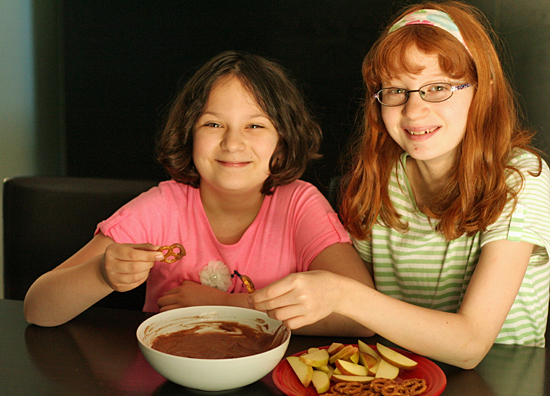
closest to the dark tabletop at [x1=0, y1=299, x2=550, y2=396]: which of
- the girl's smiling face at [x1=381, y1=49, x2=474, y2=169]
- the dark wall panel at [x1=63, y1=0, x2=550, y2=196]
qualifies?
the girl's smiling face at [x1=381, y1=49, x2=474, y2=169]

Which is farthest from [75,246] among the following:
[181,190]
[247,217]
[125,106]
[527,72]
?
[527,72]

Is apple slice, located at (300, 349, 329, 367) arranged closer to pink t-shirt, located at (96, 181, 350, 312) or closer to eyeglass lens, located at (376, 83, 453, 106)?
pink t-shirt, located at (96, 181, 350, 312)

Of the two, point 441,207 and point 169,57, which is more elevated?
point 169,57

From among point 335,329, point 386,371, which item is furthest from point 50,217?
point 386,371

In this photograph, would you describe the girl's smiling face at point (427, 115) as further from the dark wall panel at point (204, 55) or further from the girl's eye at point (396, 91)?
the dark wall panel at point (204, 55)

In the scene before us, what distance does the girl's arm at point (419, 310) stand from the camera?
0.87 meters

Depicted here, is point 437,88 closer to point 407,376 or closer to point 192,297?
point 407,376

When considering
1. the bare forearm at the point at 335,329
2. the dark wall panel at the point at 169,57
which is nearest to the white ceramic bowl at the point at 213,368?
the bare forearm at the point at 335,329

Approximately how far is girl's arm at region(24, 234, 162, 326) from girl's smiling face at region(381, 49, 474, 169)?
612 millimetres

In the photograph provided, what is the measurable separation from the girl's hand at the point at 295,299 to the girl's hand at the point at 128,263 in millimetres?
267

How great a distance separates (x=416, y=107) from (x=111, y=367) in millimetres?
805

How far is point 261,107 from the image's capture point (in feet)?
4.65

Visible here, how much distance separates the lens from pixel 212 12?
2.25 m

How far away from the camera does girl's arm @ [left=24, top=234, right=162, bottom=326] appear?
41.2 inches
